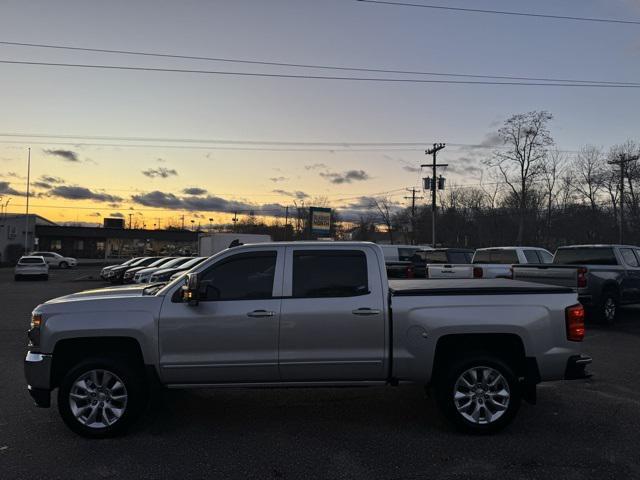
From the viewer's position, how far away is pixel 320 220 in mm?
52250

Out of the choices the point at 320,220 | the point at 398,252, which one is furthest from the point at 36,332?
the point at 320,220

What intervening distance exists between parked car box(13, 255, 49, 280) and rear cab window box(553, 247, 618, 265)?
105 feet

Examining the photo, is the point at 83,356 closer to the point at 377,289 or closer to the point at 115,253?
the point at 377,289

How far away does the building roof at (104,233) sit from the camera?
73.7 meters

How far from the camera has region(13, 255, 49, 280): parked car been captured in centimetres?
3325

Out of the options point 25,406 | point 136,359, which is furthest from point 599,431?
point 25,406

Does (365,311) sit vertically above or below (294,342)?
above

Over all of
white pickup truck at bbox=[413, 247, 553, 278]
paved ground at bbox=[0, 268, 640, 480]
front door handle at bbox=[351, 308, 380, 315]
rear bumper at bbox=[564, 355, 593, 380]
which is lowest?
paved ground at bbox=[0, 268, 640, 480]

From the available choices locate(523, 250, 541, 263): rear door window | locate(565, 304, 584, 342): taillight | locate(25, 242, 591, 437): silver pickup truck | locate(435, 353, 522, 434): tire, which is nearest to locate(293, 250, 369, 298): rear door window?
locate(25, 242, 591, 437): silver pickup truck

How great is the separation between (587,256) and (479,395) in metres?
9.18

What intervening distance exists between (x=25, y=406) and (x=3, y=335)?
5913 millimetres

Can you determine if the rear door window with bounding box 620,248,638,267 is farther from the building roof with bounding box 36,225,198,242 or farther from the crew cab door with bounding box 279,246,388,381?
the building roof with bounding box 36,225,198,242

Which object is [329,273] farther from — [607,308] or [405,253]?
[405,253]

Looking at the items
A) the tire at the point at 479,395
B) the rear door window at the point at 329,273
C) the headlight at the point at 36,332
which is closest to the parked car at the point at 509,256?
the tire at the point at 479,395
